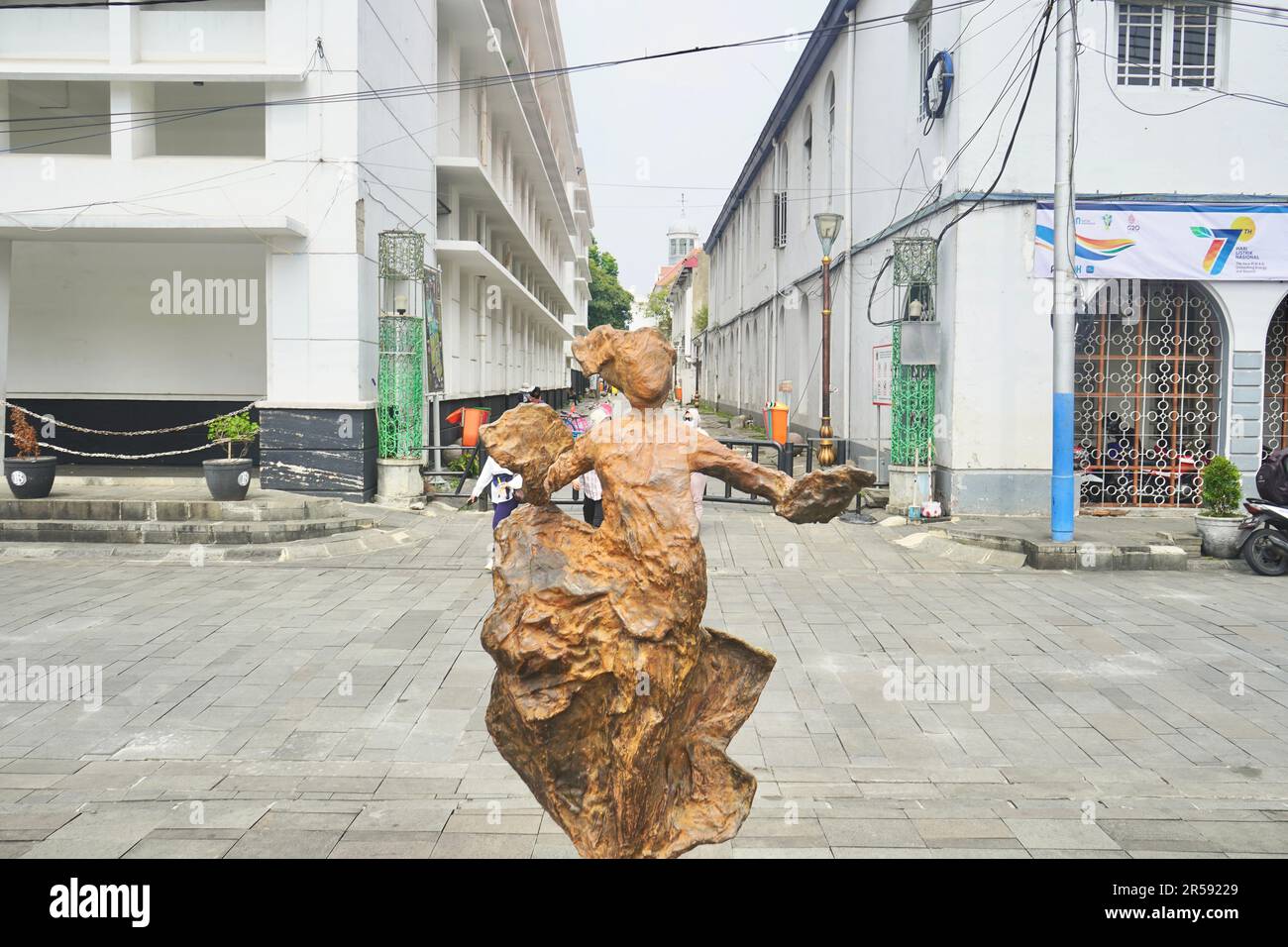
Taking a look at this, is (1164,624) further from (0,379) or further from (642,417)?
(0,379)

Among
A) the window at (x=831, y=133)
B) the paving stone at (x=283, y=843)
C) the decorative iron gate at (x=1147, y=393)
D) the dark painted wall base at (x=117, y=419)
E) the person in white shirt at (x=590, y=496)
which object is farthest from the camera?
the window at (x=831, y=133)

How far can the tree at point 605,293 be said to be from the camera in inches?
2611

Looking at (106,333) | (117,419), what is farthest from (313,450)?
(106,333)

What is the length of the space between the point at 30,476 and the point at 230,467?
230cm

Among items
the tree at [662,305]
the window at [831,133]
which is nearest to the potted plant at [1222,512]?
the window at [831,133]

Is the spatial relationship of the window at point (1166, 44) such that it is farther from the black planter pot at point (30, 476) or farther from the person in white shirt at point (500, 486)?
the black planter pot at point (30, 476)

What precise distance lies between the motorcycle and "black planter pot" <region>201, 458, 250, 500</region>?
36.7 feet

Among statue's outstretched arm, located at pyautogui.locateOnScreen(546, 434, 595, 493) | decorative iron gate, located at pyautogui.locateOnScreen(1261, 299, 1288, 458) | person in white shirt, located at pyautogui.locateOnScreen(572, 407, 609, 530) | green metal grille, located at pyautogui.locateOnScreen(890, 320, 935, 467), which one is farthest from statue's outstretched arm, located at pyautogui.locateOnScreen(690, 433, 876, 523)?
decorative iron gate, located at pyautogui.locateOnScreen(1261, 299, 1288, 458)

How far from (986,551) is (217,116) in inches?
534

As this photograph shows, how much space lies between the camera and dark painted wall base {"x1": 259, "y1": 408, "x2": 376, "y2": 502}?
12.7 metres

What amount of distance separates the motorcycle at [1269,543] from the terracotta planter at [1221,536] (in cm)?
29

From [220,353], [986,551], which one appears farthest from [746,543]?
[220,353]

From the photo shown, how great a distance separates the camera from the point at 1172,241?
12.4m

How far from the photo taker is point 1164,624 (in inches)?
320
